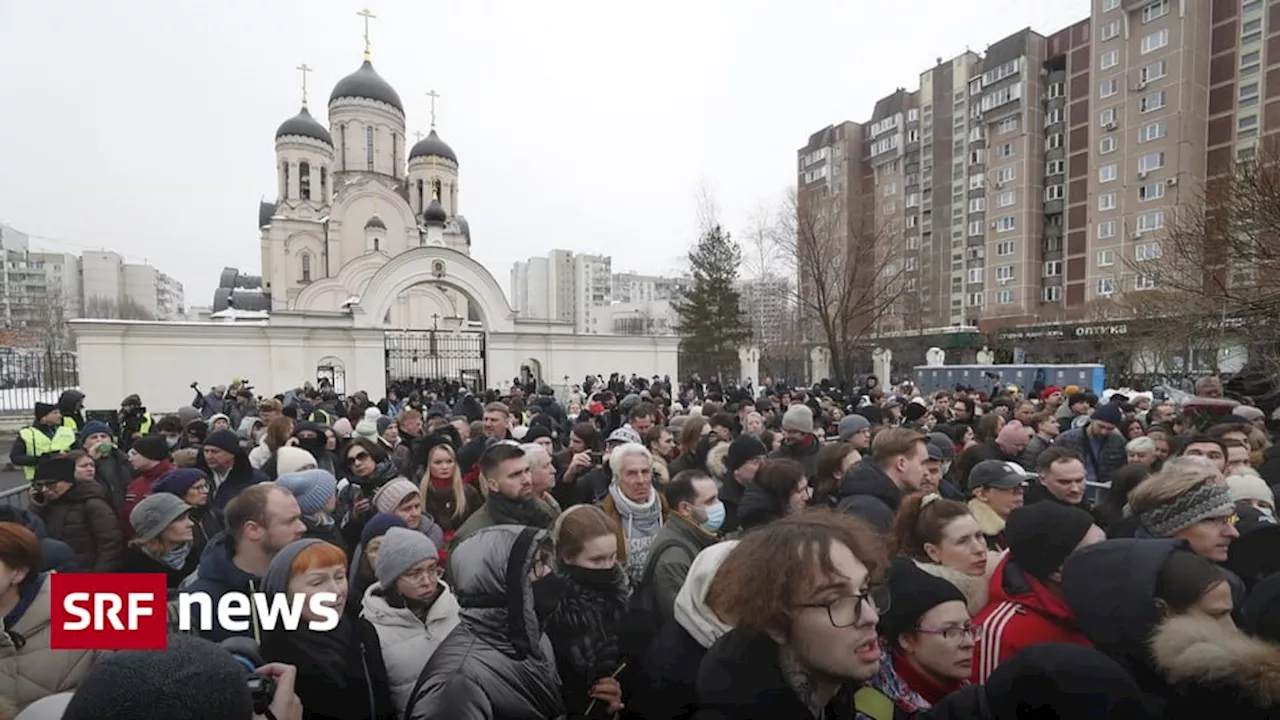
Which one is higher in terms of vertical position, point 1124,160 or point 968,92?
point 968,92

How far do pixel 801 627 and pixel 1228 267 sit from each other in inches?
552

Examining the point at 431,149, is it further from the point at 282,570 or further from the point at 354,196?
the point at 282,570

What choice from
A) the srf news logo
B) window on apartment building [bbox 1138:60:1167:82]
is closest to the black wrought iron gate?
the srf news logo

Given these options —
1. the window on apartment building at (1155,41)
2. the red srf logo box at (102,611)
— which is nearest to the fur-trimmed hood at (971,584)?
the red srf logo box at (102,611)

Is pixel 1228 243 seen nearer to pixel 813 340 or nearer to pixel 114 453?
pixel 114 453

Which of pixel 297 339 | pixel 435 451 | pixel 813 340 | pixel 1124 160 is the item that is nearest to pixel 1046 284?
pixel 1124 160

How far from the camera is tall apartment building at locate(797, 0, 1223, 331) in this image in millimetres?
36812

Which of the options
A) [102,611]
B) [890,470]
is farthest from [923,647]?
[102,611]

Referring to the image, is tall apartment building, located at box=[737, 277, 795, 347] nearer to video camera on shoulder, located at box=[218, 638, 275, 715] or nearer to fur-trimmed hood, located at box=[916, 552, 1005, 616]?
fur-trimmed hood, located at box=[916, 552, 1005, 616]

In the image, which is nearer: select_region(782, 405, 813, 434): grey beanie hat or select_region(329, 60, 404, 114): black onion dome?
select_region(782, 405, 813, 434): grey beanie hat

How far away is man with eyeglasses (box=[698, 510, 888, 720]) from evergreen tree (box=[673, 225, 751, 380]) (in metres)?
30.9

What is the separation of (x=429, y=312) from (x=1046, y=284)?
46530 millimetres

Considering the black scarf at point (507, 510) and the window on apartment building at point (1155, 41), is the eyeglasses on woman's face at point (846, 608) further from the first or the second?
the window on apartment building at point (1155, 41)

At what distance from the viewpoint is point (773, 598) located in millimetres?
1614
